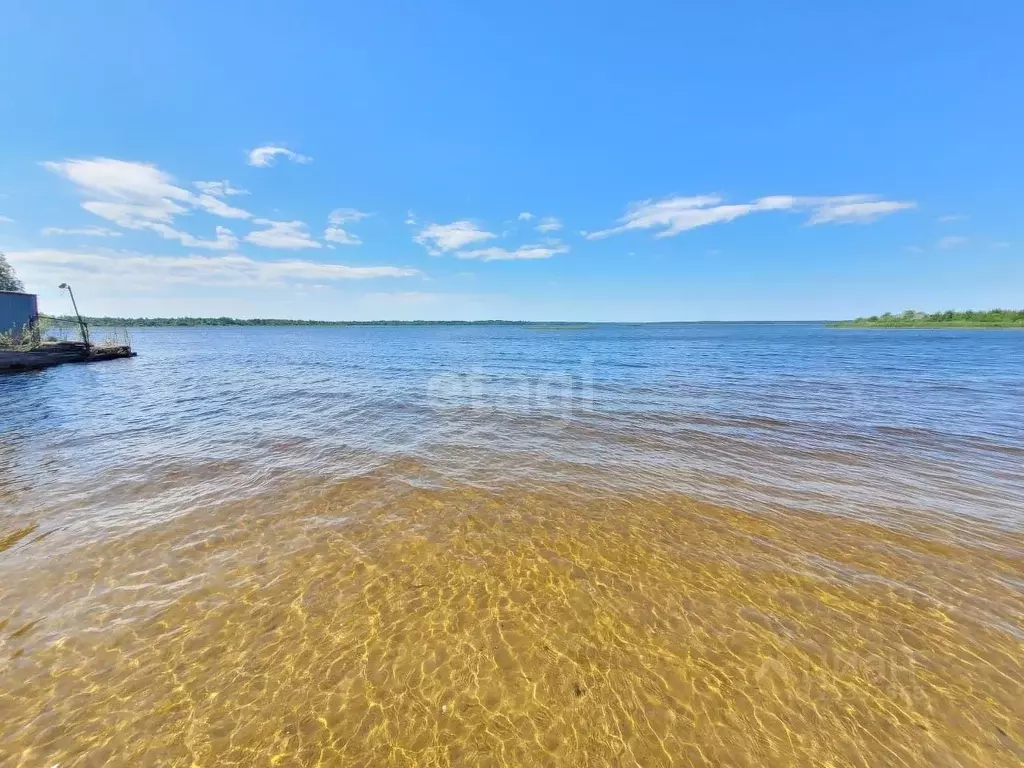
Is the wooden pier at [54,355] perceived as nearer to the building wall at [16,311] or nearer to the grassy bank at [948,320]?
the building wall at [16,311]

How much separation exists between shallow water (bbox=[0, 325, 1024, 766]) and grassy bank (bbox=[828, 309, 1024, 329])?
470 ft

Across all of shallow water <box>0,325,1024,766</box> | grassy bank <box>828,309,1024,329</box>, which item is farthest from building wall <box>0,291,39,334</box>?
grassy bank <box>828,309,1024,329</box>

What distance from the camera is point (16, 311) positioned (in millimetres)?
32750

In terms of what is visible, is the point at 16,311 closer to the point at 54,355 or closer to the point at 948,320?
the point at 54,355

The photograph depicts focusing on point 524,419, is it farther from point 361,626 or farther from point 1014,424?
point 1014,424

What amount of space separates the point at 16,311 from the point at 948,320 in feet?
629

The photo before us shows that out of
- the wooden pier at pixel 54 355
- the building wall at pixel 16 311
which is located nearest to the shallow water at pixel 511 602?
the wooden pier at pixel 54 355

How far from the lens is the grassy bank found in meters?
98.9

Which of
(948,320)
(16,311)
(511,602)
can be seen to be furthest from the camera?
(948,320)

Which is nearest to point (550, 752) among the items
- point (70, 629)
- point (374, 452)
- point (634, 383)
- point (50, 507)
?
point (70, 629)

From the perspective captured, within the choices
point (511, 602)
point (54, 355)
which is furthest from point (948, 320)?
point (54, 355)

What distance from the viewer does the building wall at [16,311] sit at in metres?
31.5

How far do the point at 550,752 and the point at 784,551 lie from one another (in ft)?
16.5

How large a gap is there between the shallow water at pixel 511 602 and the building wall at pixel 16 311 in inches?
1337
